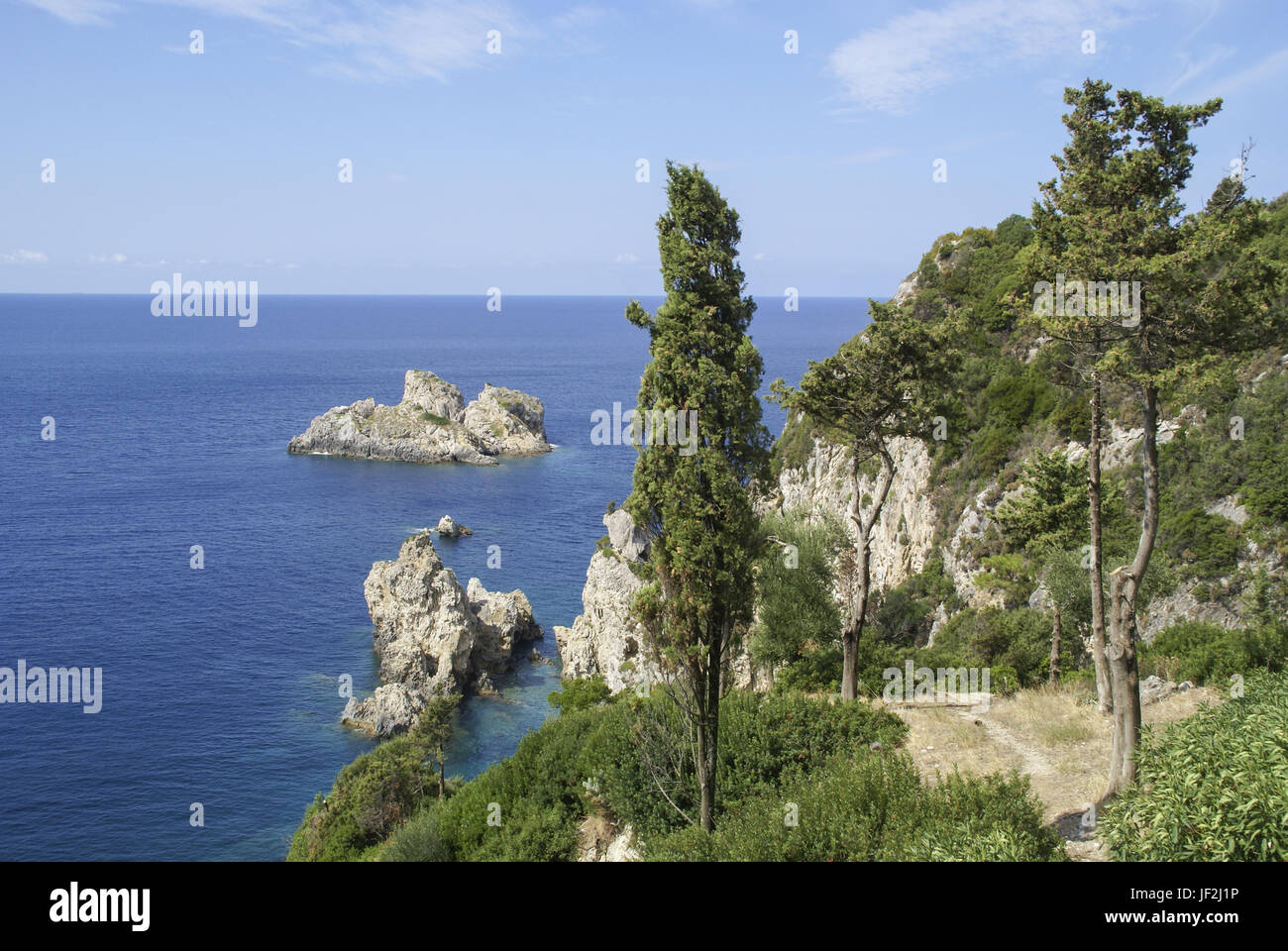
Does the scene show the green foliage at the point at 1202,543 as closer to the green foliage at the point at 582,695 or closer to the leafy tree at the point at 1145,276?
the leafy tree at the point at 1145,276

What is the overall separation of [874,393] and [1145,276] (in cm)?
851

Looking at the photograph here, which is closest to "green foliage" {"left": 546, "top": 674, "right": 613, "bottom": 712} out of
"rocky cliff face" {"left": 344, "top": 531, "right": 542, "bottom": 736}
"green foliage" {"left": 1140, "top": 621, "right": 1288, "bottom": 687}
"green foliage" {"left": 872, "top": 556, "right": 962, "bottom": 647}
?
"rocky cliff face" {"left": 344, "top": 531, "right": 542, "bottom": 736}

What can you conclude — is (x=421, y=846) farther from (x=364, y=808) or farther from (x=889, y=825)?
(x=889, y=825)

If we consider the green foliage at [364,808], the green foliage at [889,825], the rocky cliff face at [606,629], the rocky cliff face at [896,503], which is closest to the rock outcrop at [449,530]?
the rocky cliff face at [606,629]

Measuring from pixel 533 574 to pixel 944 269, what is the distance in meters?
41.3

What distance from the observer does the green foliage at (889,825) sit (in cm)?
1117

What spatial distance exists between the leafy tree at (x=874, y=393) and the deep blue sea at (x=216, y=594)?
30.5 metres

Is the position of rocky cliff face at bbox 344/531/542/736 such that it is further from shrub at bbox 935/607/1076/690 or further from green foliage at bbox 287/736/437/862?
shrub at bbox 935/607/1076/690

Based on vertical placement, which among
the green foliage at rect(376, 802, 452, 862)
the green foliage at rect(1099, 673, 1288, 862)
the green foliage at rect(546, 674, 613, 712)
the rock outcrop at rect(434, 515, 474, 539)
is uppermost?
the green foliage at rect(1099, 673, 1288, 862)

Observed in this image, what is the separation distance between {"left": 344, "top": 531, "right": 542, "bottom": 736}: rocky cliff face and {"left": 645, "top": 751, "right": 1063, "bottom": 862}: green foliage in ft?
134

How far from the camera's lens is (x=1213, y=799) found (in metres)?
9.85

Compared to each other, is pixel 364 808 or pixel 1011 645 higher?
pixel 1011 645

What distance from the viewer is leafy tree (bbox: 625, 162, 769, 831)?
629 inches

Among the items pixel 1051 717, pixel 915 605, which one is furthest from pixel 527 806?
pixel 915 605
